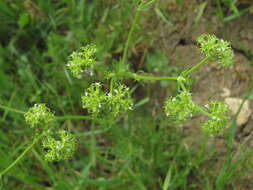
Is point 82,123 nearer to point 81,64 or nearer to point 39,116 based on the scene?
point 39,116

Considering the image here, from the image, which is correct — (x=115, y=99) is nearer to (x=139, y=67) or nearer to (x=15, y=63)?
(x=139, y=67)

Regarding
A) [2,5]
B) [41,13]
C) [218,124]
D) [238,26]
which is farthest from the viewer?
[41,13]

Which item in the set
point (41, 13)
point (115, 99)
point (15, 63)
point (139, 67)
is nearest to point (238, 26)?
point (139, 67)

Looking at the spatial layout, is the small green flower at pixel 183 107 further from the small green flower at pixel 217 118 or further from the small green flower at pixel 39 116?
the small green flower at pixel 39 116

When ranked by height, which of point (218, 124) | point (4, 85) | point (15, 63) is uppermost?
point (15, 63)

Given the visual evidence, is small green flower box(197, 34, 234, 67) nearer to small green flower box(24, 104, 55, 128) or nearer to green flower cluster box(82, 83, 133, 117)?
green flower cluster box(82, 83, 133, 117)
